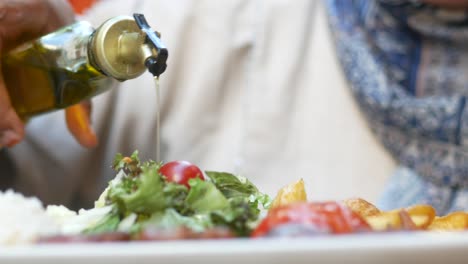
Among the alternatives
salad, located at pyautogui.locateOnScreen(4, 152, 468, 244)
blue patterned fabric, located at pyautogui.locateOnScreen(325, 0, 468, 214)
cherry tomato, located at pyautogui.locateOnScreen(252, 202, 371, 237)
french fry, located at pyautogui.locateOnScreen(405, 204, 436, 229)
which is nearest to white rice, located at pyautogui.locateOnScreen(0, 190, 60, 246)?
salad, located at pyautogui.locateOnScreen(4, 152, 468, 244)

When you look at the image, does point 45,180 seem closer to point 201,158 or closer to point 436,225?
point 201,158

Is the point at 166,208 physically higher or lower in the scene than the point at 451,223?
higher

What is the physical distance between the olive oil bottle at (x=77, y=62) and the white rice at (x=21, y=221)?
16 cm

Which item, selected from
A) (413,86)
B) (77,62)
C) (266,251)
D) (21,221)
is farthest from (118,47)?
(413,86)

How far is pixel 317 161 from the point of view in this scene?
109 cm

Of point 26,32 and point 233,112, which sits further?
point 233,112

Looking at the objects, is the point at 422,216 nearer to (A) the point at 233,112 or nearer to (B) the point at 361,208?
(B) the point at 361,208

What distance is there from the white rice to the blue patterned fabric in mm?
652

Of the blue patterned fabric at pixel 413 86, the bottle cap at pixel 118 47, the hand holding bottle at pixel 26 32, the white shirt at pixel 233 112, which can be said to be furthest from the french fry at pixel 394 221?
the white shirt at pixel 233 112

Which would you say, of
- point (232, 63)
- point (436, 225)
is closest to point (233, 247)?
point (436, 225)

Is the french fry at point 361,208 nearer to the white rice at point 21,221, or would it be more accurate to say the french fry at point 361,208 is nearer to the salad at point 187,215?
the salad at point 187,215

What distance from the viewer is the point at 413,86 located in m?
1.01

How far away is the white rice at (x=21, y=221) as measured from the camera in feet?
1.15

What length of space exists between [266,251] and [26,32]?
572 mm
